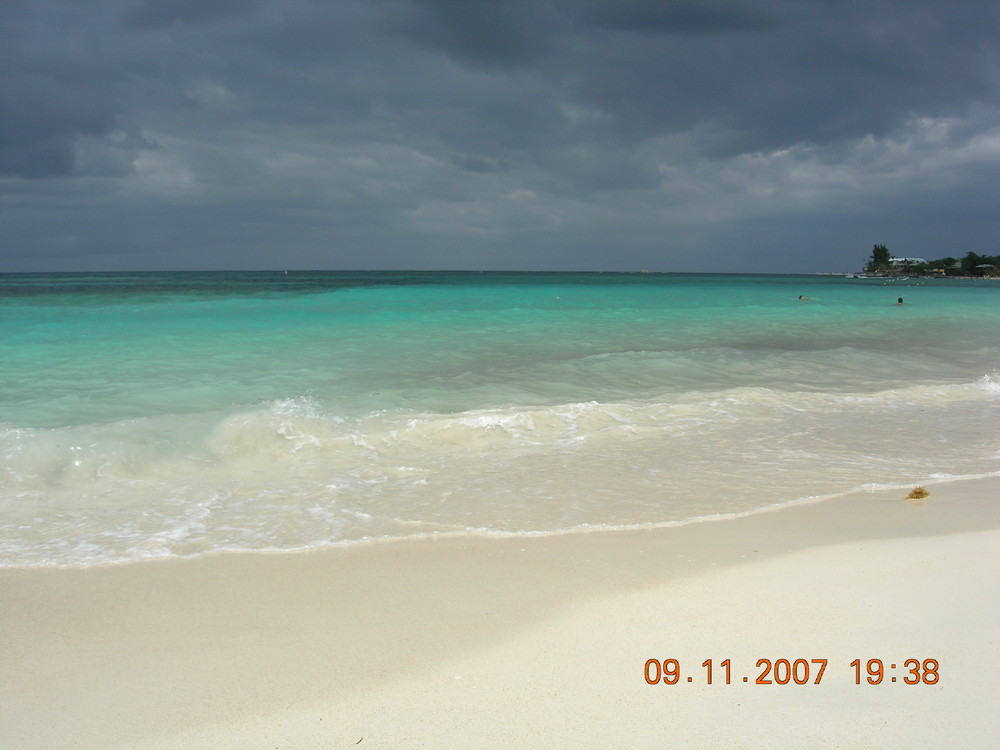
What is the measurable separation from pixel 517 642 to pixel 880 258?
515ft

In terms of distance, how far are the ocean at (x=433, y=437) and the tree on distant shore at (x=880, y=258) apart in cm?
13719

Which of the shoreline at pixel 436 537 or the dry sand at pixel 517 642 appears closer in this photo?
the dry sand at pixel 517 642

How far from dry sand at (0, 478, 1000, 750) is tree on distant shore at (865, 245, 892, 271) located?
495ft

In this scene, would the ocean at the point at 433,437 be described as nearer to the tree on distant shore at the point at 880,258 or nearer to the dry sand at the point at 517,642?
the dry sand at the point at 517,642

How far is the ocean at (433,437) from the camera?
5148 mm

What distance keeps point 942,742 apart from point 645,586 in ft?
5.22

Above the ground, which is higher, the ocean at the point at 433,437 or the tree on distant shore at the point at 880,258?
the tree on distant shore at the point at 880,258
